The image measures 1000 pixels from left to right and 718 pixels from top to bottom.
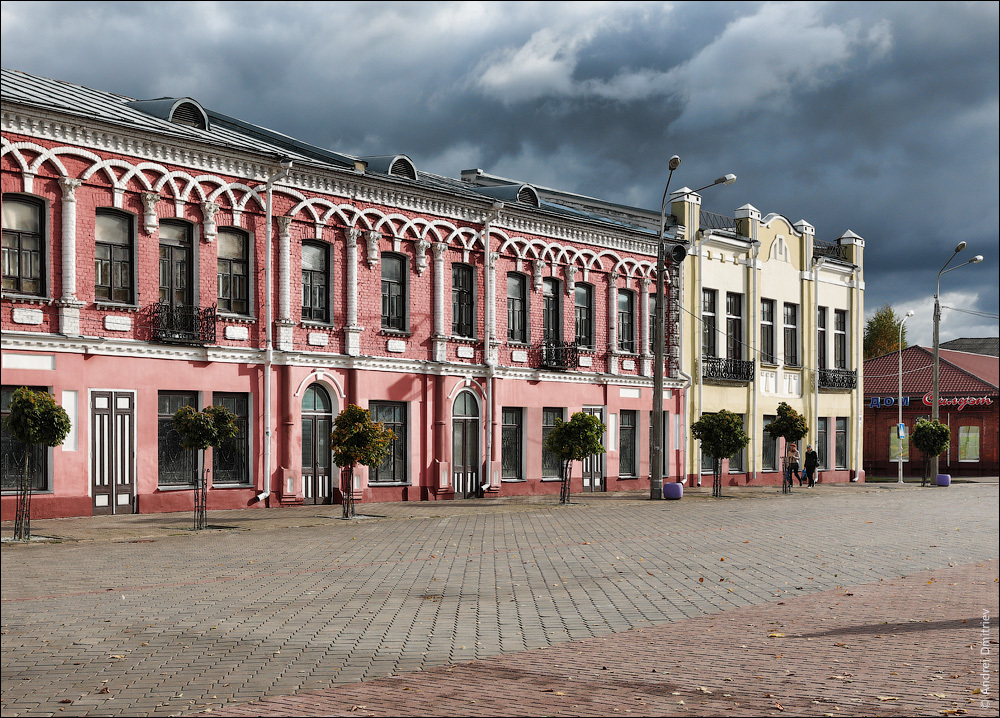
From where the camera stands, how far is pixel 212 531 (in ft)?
67.7

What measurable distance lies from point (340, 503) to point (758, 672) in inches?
798

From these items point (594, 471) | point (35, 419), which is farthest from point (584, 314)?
point (35, 419)

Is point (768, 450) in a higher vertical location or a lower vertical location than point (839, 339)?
lower

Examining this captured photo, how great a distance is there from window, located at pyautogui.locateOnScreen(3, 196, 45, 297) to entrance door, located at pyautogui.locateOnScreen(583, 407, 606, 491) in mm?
18180

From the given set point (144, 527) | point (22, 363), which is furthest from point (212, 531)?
point (22, 363)

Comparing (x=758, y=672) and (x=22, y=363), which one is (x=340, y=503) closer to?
(x=22, y=363)

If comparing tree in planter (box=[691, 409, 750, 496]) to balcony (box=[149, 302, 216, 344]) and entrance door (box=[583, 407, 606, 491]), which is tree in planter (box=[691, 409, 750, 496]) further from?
balcony (box=[149, 302, 216, 344])

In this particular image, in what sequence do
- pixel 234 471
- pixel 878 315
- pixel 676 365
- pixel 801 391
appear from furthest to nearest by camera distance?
pixel 878 315, pixel 801 391, pixel 676 365, pixel 234 471

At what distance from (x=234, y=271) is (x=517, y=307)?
10059 millimetres

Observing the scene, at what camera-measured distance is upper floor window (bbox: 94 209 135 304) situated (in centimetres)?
2330

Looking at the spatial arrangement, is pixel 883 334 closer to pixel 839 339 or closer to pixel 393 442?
pixel 839 339

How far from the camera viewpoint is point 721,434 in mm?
33312

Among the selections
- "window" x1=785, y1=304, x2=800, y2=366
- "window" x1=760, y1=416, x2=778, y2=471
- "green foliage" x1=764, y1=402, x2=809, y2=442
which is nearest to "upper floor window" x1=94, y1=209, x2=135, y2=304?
"green foliage" x1=764, y1=402, x2=809, y2=442

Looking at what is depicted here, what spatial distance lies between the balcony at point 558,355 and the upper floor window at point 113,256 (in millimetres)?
13739
